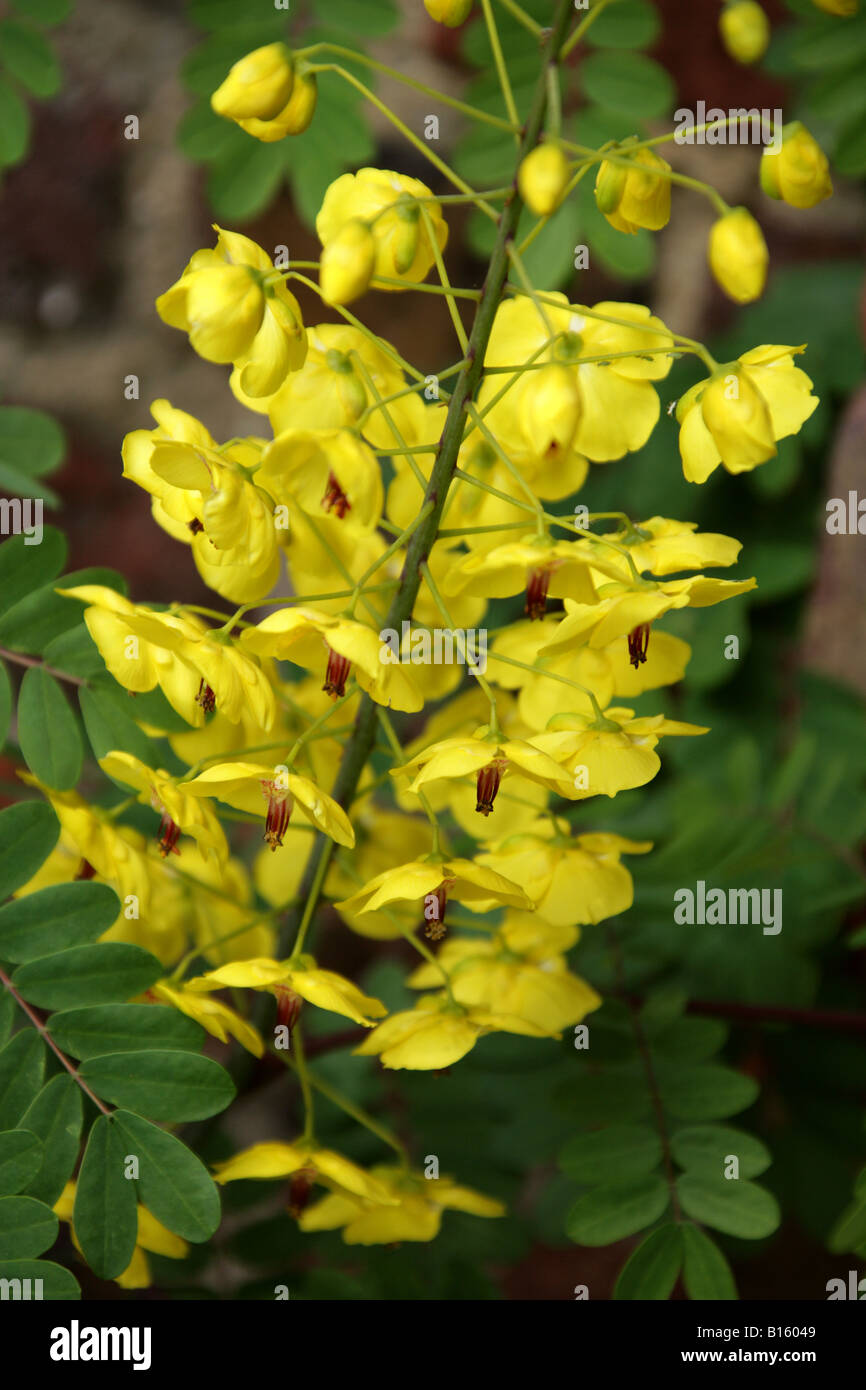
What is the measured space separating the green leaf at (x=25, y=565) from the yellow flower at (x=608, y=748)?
0.35 metres

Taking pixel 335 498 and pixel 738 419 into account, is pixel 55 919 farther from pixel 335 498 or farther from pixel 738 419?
pixel 738 419

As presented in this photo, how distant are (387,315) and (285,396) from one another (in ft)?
2.57

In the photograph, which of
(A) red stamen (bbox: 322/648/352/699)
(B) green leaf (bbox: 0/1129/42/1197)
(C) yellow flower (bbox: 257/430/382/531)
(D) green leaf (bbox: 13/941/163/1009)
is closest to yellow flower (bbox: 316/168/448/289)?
(C) yellow flower (bbox: 257/430/382/531)

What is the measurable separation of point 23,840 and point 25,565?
0.62 feet

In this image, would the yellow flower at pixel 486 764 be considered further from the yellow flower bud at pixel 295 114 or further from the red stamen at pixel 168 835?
the yellow flower bud at pixel 295 114

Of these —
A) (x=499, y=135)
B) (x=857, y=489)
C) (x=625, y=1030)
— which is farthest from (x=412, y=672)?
(x=857, y=489)

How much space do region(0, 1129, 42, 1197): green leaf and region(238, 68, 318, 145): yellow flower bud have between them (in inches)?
22.6

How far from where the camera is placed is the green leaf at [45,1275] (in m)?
0.72

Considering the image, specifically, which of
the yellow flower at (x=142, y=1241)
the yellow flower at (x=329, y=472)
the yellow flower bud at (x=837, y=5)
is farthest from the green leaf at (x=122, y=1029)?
the yellow flower bud at (x=837, y=5)

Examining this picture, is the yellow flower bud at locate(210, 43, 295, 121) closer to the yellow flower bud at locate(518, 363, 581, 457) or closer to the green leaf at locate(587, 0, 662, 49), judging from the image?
the yellow flower bud at locate(518, 363, 581, 457)

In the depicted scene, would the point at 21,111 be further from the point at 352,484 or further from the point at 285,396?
the point at 352,484

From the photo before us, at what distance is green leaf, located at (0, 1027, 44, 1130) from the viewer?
0.77m

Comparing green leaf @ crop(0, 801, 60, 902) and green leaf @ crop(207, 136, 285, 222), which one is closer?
green leaf @ crop(0, 801, 60, 902)

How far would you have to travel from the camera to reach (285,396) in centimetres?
74
